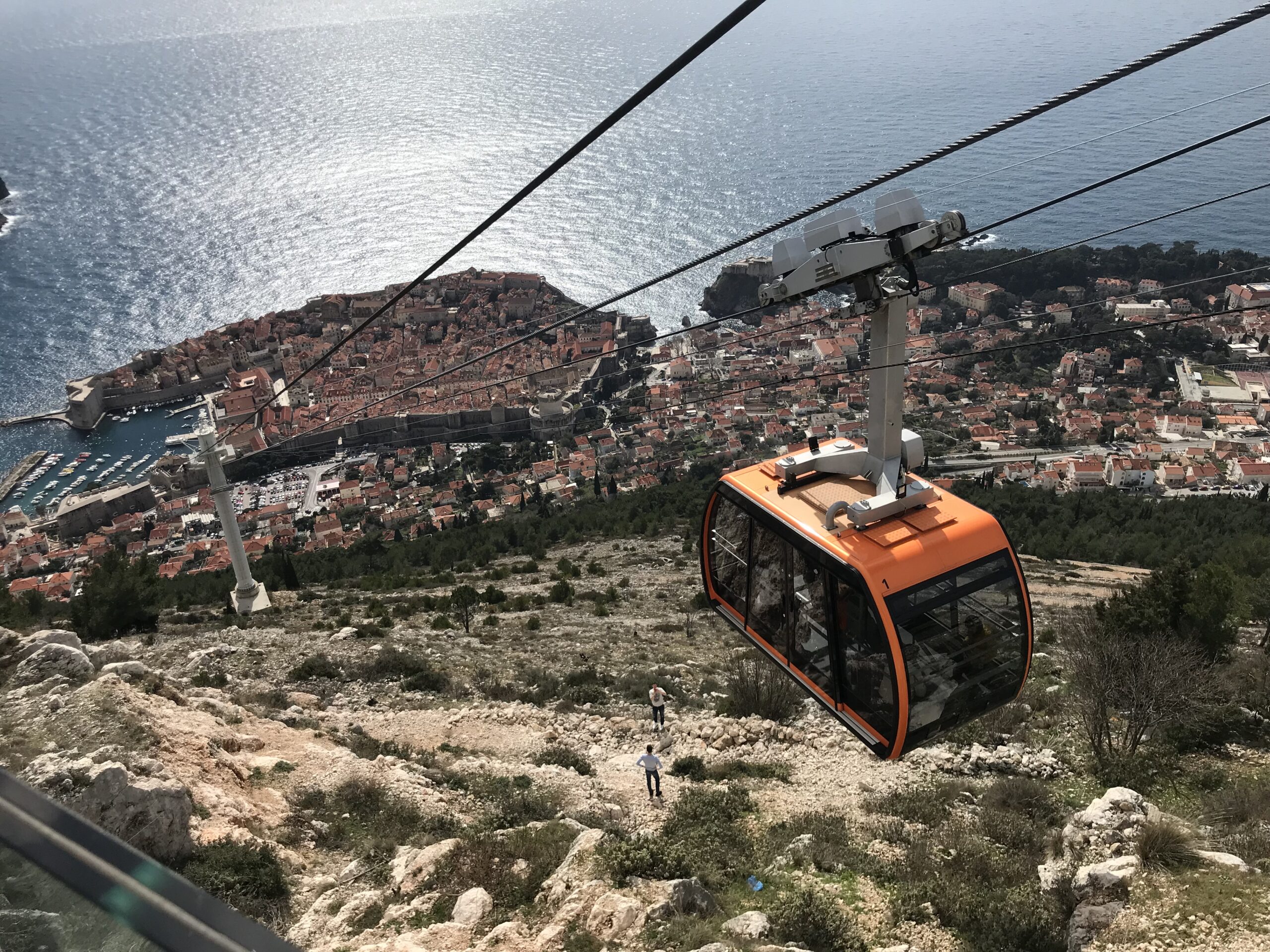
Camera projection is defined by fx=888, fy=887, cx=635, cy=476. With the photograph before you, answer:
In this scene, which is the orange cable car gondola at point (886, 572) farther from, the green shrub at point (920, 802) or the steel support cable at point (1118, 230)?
the green shrub at point (920, 802)

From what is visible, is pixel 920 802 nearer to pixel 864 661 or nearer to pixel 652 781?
pixel 652 781

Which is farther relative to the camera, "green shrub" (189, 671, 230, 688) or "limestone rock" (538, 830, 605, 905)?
"green shrub" (189, 671, 230, 688)

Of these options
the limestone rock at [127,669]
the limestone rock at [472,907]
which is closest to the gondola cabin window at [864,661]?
the limestone rock at [472,907]

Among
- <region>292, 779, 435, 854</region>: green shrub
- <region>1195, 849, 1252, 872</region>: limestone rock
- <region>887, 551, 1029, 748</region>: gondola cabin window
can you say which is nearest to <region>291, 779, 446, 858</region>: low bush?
<region>292, 779, 435, 854</region>: green shrub

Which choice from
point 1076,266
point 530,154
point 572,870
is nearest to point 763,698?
point 572,870

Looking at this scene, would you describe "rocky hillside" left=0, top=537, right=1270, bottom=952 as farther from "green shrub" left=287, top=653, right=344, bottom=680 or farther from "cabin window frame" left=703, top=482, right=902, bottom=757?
"cabin window frame" left=703, top=482, right=902, bottom=757

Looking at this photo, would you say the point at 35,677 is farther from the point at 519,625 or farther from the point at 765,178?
the point at 765,178
